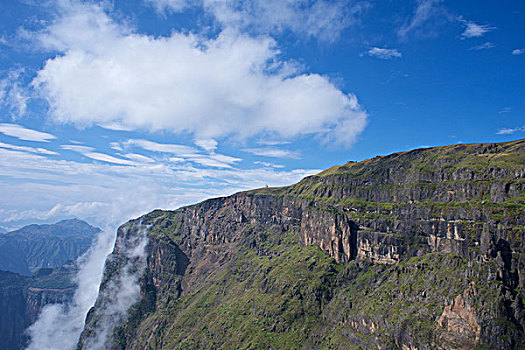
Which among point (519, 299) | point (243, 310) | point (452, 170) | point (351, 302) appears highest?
point (452, 170)

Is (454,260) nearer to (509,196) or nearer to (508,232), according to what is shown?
(508,232)

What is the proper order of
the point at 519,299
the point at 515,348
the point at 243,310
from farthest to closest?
the point at 243,310
the point at 519,299
the point at 515,348

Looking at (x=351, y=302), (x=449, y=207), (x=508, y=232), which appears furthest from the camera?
(x=351, y=302)

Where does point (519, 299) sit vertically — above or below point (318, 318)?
above

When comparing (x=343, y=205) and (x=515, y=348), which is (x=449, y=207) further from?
(x=343, y=205)

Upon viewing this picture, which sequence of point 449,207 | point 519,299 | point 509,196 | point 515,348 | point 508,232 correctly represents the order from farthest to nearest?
point 449,207 < point 509,196 < point 508,232 < point 519,299 < point 515,348

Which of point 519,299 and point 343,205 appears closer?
point 519,299

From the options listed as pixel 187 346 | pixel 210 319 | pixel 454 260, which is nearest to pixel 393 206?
pixel 454 260

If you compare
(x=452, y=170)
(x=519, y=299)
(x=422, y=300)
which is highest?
(x=452, y=170)

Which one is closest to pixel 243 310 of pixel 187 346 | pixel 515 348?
pixel 187 346
